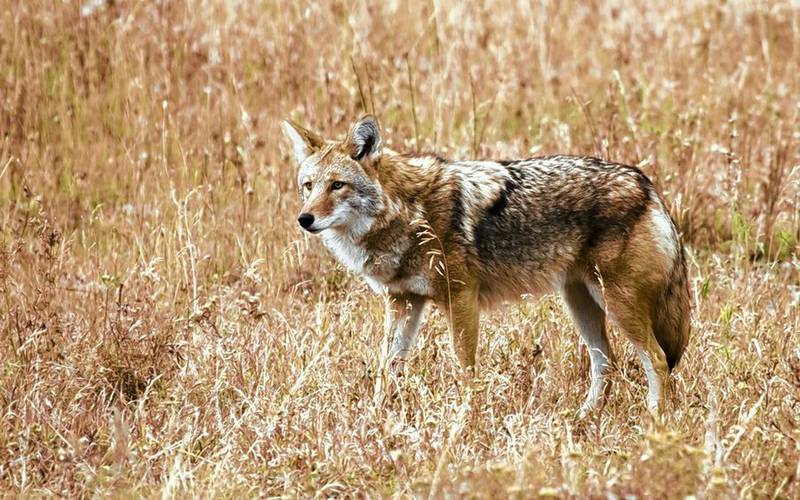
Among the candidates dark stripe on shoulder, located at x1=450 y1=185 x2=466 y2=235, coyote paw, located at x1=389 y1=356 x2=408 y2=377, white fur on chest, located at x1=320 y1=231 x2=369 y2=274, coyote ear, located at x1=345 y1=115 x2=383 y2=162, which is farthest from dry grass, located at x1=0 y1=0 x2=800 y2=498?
coyote ear, located at x1=345 y1=115 x2=383 y2=162

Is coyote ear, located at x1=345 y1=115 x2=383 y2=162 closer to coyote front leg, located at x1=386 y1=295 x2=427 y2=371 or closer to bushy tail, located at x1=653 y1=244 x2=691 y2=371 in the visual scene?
coyote front leg, located at x1=386 y1=295 x2=427 y2=371

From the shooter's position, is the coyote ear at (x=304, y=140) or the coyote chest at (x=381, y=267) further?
the coyote ear at (x=304, y=140)

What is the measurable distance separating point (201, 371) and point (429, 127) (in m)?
3.79

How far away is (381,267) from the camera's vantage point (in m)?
5.62

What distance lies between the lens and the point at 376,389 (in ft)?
17.2

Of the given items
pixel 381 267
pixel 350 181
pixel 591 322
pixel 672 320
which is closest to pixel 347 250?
pixel 381 267

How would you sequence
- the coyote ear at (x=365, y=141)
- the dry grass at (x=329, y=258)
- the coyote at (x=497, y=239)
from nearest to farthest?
the dry grass at (x=329, y=258)
the coyote at (x=497, y=239)
the coyote ear at (x=365, y=141)

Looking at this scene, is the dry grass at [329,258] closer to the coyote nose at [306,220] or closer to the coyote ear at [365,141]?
the coyote nose at [306,220]

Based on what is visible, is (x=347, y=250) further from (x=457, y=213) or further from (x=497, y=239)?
(x=497, y=239)

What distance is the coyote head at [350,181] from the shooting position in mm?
5566

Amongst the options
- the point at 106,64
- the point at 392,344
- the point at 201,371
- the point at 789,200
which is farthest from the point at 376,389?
the point at 106,64

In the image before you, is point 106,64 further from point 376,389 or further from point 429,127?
point 376,389

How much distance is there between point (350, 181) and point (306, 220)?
0.34 metres

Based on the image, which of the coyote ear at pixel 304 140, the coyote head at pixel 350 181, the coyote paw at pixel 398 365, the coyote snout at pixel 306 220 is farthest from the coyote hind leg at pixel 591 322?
the coyote ear at pixel 304 140
